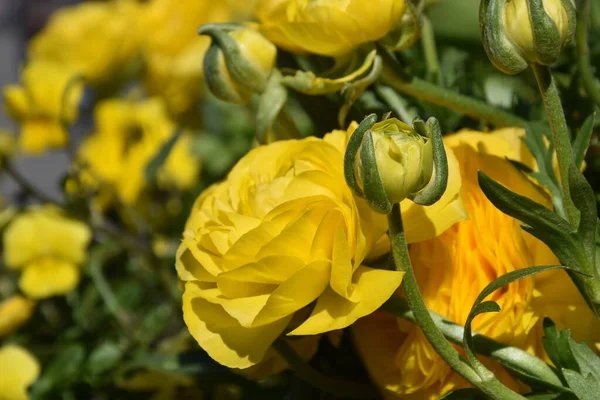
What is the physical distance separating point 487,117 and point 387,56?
48 mm

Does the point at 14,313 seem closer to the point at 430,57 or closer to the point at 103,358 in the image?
the point at 103,358

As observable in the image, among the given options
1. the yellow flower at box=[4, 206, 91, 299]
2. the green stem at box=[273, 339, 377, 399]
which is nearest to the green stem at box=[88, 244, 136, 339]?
the yellow flower at box=[4, 206, 91, 299]

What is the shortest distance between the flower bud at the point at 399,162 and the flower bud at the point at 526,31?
0.04 metres

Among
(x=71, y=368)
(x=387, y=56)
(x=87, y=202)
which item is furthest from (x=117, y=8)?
(x=387, y=56)

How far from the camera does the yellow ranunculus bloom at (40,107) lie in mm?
644

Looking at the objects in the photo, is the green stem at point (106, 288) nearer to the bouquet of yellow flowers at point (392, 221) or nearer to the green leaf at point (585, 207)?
the bouquet of yellow flowers at point (392, 221)

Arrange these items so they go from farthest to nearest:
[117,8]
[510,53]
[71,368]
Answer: [117,8] < [71,368] < [510,53]

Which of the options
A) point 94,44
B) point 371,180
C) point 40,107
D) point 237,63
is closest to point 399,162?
point 371,180

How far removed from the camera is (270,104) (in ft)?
1.00

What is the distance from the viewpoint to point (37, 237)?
1.81 feet

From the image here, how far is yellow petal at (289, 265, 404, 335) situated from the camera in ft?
0.74

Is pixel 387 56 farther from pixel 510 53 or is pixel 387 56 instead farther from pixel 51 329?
pixel 51 329

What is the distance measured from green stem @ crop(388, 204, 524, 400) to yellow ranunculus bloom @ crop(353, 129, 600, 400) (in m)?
0.03

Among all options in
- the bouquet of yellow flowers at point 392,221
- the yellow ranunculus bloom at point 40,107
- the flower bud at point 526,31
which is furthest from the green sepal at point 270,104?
the yellow ranunculus bloom at point 40,107
